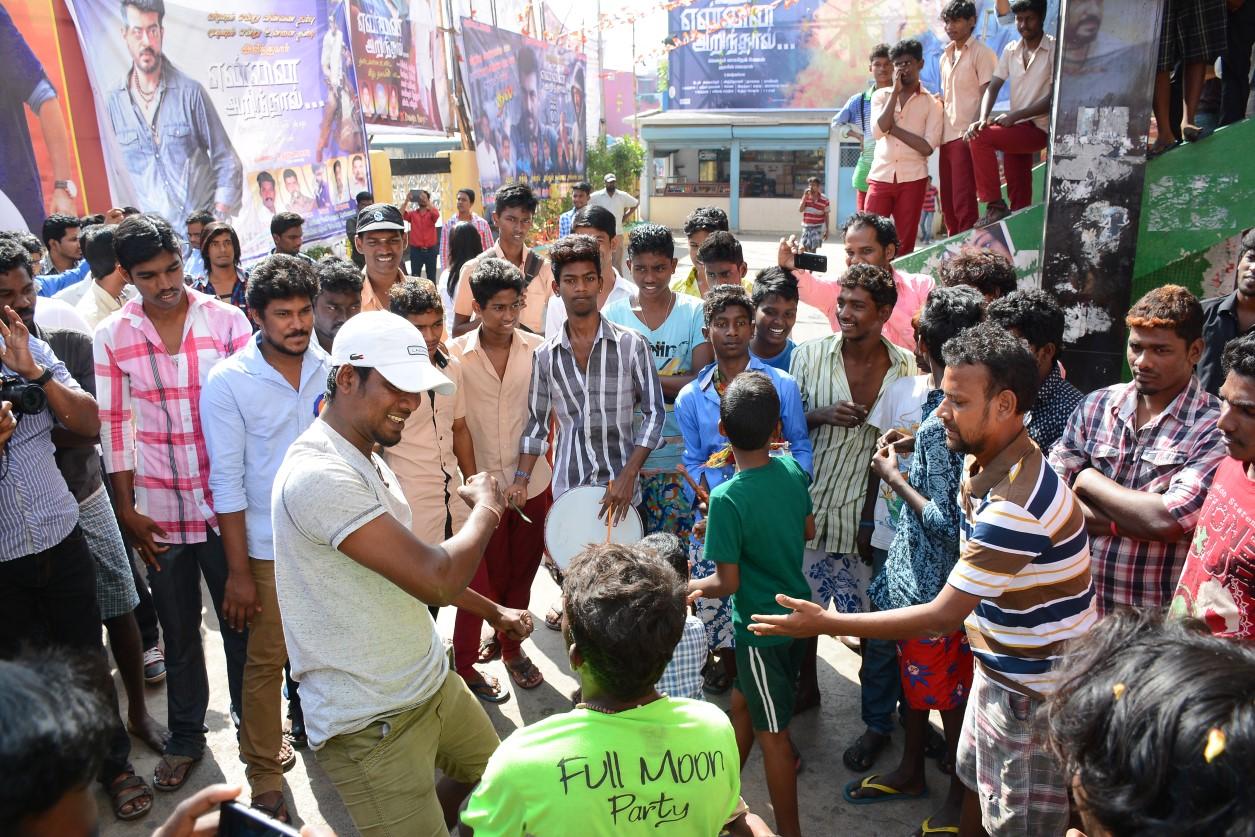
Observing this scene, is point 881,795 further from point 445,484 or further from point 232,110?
point 232,110

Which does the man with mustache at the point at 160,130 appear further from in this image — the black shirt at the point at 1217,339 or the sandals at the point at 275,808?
the black shirt at the point at 1217,339

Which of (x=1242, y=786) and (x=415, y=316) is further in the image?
(x=415, y=316)

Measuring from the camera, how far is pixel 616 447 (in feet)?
12.8

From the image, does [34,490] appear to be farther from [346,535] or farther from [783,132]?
[783,132]

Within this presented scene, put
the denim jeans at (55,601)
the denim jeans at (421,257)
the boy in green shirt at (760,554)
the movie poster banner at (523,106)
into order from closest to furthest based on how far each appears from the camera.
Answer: the boy in green shirt at (760,554) → the denim jeans at (55,601) → the denim jeans at (421,257) → the movie poster banner at (523,106)

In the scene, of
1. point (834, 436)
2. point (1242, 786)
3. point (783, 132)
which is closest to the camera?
point (1242, 786)

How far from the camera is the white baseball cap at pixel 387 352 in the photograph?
2.16 meters

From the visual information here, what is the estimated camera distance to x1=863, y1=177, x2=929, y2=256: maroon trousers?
23.1 feet

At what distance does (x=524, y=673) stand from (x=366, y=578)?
82.9 inches

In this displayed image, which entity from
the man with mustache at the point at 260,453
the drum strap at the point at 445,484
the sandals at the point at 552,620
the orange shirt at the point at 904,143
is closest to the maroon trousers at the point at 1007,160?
the orange shirt at the point at 904,143

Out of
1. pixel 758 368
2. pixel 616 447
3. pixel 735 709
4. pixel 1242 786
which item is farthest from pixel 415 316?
pixel 1242 786

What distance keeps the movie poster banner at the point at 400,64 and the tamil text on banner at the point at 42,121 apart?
22.5 ft

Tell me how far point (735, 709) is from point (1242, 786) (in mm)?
2150

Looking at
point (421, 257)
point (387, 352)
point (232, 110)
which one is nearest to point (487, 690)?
point (387, 352)
